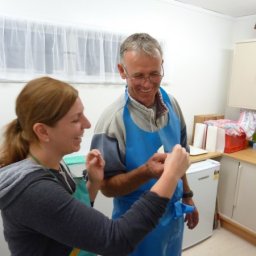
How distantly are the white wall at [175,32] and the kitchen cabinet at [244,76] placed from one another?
0.32m

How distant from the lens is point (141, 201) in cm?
71

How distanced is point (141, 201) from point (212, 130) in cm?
219

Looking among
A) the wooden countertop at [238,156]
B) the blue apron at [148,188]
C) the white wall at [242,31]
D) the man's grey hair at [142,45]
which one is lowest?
the wooden countertop at [238,156]

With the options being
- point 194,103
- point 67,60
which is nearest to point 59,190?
point 67,60

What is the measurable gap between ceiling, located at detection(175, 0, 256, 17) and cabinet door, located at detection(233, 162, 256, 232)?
62.5 inches

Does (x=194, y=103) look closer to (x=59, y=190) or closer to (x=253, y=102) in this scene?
(x=253, y=102)

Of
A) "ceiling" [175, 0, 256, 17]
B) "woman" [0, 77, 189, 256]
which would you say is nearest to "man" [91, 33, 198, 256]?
"woman" [0, 77, 189, 256]

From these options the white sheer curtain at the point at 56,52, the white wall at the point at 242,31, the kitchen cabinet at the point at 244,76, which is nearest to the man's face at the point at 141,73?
the white sheer curtain at the point at 56,52

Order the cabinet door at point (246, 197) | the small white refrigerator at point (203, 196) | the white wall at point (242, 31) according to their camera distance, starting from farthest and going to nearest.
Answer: the white wall at point (242, 31)
the cabinet door at point (246, 197)
the small white refrigerator at point (203, 196)

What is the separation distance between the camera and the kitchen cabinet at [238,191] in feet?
8.07

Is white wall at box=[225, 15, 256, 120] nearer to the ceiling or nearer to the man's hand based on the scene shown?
the ceiling

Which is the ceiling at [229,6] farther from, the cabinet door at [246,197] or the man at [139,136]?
the man at [139,136]

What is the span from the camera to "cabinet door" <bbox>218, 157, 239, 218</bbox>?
2.60 meters

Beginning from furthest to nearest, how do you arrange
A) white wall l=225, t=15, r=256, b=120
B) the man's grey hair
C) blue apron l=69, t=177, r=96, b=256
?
white wall l=225, t=15, r=256, b=120 → the man's grey hair → blue apron l=69, t=177, r=96, b=256
